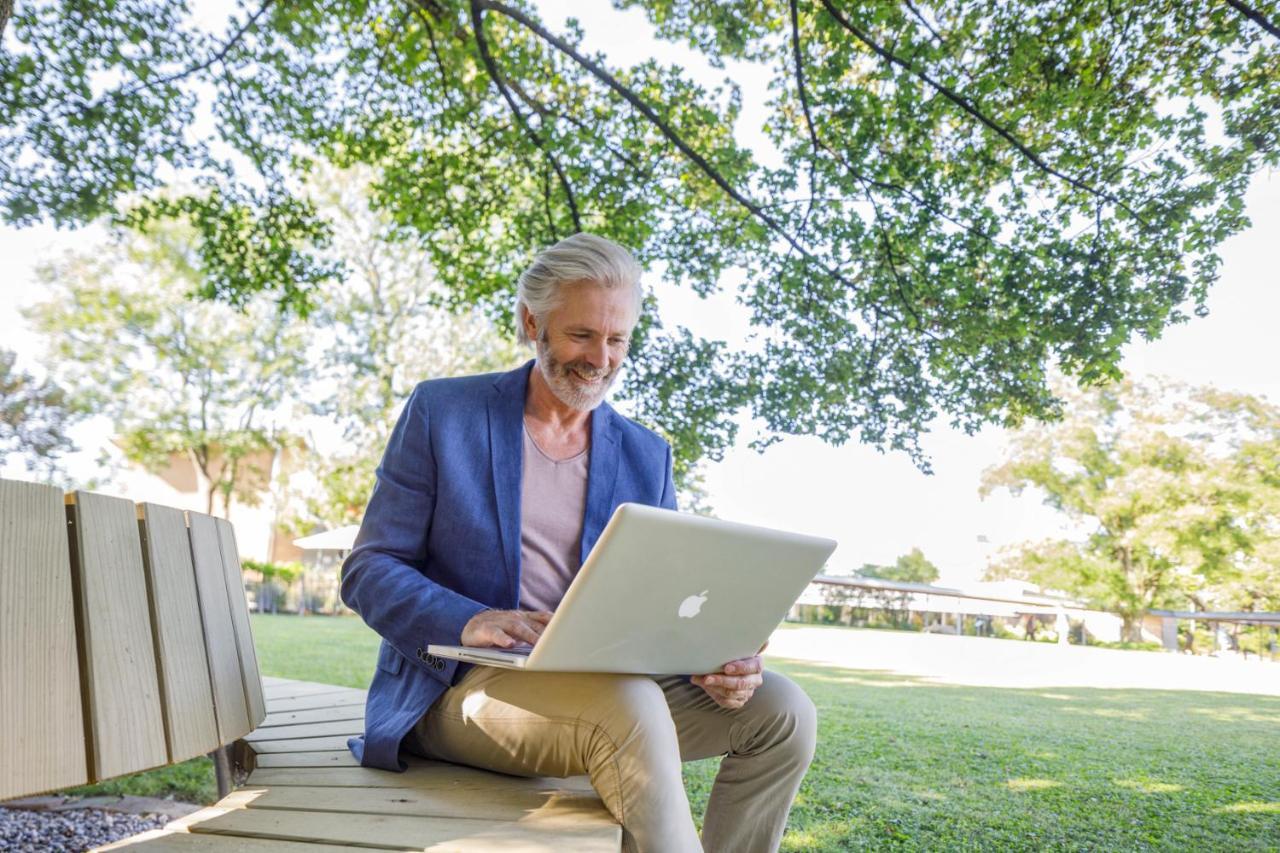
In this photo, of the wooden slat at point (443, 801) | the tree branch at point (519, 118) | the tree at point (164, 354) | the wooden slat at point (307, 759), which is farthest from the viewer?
the tree at point (164, 354)

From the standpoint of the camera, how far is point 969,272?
221 inches

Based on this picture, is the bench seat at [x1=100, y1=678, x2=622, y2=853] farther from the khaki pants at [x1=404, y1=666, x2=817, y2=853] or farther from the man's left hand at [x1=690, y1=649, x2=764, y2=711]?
the man's left hand at [x1=690, y1=649, x2=764, y2=711]

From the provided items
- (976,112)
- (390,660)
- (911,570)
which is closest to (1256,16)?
(976,112)

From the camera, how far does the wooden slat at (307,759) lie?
2194 mm

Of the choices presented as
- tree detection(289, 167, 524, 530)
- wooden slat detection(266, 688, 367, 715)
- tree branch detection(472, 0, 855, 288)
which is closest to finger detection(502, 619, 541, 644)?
wooden slat detection(266, 688, 367, 715)

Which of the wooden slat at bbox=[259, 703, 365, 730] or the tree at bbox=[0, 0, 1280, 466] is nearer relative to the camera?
the wooden slat at bbox=[259, 703, 365, 730]

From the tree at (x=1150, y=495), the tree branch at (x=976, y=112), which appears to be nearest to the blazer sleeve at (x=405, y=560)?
the tree branch at (x=976, y=112)

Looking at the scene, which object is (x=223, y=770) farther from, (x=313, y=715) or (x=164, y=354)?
(x=164, y=354)

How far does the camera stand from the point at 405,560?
7.42ft

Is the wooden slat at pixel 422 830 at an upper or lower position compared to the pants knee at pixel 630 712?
lower

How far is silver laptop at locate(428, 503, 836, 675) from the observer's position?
1.56 metres

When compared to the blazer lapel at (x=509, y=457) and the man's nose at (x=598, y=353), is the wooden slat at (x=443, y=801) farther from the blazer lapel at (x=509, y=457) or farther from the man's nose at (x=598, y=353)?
the man's nose at (x=598, y=353)

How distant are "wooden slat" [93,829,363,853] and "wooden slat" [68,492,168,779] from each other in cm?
15

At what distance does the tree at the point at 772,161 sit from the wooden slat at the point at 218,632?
4231 millimetres
